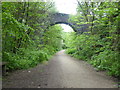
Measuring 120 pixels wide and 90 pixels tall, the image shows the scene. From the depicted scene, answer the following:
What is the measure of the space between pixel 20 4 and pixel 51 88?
588 cm

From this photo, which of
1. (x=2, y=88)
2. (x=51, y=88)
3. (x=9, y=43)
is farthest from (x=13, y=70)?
(x=51, y=88)

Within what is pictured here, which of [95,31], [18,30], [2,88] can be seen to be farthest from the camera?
[95,31]

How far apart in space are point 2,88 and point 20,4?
5480mm

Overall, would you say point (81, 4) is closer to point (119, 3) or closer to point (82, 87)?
point (119, 3)

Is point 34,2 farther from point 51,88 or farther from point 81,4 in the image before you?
point 51,88

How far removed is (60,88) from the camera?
12.4ft

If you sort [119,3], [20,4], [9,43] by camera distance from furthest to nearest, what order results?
[20,4], [9,43], [119,3]

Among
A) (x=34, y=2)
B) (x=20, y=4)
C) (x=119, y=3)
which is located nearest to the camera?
(x=119, y=3)

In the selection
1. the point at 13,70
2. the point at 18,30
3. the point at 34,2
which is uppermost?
the point at 34,2

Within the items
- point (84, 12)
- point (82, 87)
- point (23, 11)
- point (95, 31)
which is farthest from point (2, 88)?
point (84, 12)

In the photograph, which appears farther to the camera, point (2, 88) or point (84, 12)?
point (84, 12)

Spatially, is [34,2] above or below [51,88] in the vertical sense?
above

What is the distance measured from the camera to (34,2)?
7832 millimetres

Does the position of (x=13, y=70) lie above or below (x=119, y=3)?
below
